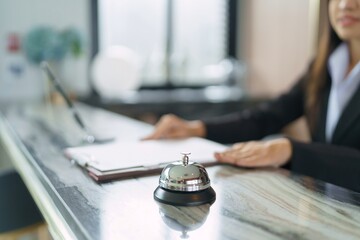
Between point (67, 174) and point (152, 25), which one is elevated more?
point (152, 25)

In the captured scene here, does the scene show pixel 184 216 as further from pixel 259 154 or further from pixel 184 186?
pixel 259 154

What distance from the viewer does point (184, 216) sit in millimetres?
667

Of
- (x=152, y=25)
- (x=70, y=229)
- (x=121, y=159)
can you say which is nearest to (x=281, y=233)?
(x=70, y=229)

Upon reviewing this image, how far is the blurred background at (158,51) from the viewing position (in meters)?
2.57

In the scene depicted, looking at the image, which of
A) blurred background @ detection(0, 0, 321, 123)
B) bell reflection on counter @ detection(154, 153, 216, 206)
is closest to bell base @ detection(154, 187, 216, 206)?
bell reflection on counter @ detection(154, 153, 216, 206)

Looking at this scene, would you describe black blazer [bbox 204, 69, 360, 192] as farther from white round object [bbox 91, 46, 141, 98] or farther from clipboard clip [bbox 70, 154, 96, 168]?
white round object [bbox 91, 46, 141, 98]

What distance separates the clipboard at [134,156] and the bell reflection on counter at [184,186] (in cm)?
18

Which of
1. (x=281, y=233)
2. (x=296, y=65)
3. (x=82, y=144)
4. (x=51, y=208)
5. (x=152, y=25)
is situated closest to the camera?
(x=281, y=233)

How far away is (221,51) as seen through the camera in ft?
10.6

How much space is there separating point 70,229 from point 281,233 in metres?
0.31

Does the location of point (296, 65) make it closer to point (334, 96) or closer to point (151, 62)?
point (151, 62)

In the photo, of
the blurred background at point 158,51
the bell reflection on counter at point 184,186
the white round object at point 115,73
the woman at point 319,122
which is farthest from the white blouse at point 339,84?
the white round object at point 115,73

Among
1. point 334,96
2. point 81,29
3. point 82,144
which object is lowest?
point 82,144

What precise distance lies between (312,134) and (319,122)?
68 millimetres
